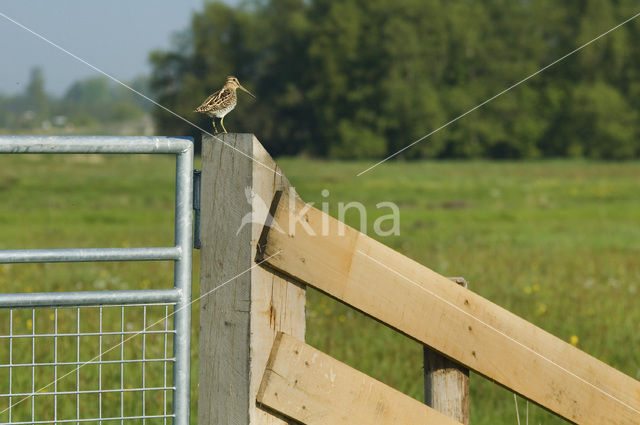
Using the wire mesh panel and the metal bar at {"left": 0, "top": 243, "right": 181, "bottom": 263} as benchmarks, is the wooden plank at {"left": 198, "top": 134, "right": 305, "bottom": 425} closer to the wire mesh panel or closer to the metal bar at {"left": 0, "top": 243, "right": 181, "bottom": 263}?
the metal bar at {"left": 0, "top": 243, "right": 181, "bottom": 263}

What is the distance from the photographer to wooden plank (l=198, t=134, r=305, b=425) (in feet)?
8.36

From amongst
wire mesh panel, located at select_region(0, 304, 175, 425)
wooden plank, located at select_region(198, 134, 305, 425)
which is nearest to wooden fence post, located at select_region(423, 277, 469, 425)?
wooden plank, located at select_region(198, 134, 305, 425)

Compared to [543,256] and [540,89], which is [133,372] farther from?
[540,89]

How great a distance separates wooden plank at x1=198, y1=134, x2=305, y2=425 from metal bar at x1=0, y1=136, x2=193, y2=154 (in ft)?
0.43

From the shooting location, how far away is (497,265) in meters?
12.3

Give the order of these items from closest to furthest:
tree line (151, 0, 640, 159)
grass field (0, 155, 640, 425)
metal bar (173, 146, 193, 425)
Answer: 1. metal bar (173, 146, 193, 425)
2. grass field (0, 155, 640, 425)
3. tree line (151, 0, 640, 159)

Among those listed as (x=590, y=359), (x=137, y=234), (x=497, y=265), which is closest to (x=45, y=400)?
(x=590, y=359)

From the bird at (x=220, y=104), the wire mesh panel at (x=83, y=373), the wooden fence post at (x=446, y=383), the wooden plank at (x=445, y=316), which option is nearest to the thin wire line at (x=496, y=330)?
the wooden plank at (x=445, y=316)

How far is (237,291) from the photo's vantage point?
8.46 ft

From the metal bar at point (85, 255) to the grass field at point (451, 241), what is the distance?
913 millimetres

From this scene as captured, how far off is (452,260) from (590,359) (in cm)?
1030

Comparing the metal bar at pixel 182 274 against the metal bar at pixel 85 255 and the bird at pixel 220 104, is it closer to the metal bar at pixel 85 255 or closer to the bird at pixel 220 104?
the metal bar at pixel 85 255

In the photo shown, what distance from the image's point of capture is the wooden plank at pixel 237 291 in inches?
100

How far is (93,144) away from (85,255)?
37cm
